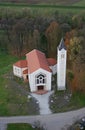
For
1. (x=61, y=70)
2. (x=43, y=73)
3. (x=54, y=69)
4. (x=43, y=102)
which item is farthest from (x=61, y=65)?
(x=43, y=102)

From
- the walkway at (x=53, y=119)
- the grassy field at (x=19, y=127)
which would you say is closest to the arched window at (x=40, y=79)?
the walkway at (x=53, y=119)

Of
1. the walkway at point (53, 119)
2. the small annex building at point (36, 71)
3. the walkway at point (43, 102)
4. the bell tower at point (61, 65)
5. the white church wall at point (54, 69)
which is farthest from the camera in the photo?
the white church wall at point (54, 69)

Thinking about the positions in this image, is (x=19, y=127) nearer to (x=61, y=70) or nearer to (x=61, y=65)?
(x=61, y=70)

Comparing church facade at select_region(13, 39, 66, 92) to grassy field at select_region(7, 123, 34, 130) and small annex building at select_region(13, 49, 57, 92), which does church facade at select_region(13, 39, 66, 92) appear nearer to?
small annex building at select_region(13, 49, 57, 92)

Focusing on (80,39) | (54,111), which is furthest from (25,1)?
(54,111)

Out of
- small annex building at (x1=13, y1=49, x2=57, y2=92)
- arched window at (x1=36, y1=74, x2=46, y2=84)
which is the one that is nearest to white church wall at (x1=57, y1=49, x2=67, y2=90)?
small annex building at (x1=13, y1=49, x2=57, y2=92)

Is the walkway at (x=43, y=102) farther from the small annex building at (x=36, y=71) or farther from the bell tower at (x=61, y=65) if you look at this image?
the bell tower at (x=61, y=65)
